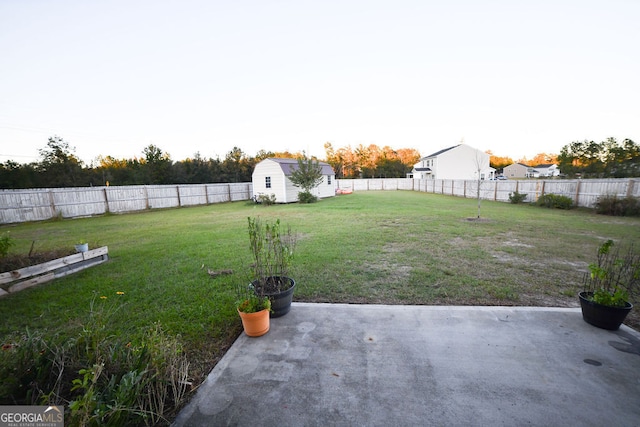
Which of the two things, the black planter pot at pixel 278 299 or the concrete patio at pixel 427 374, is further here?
the black planter pot at pixel 278 299

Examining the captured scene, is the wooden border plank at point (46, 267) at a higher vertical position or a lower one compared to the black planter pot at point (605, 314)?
higher

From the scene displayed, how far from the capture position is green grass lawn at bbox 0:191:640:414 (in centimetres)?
306

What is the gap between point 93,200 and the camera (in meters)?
13.8

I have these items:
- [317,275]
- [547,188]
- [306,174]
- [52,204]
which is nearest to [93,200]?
[52,204]

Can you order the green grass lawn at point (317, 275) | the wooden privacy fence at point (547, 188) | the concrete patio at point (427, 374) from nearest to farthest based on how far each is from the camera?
the concrete patio at point (427, 374)
the green grass lawn at point (317, 275)
the wooden privacy fence at point (547, 188)

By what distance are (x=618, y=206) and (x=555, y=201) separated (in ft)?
7.66

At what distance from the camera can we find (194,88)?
13.8 metres

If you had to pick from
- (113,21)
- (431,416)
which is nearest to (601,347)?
(431,416)

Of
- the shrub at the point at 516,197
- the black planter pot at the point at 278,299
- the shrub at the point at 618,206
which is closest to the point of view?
the black planter pot at the point at 278,299

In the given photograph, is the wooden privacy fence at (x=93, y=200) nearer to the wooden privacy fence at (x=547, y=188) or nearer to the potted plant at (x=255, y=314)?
the potted plant at (x=255, y=314)

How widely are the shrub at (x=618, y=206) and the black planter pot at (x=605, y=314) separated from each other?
1244 cm

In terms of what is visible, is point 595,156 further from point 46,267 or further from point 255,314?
point 46,267

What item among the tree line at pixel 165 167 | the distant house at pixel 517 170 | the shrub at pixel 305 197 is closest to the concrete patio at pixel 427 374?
the shrub at pixel 305 197

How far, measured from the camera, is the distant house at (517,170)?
54125mm
